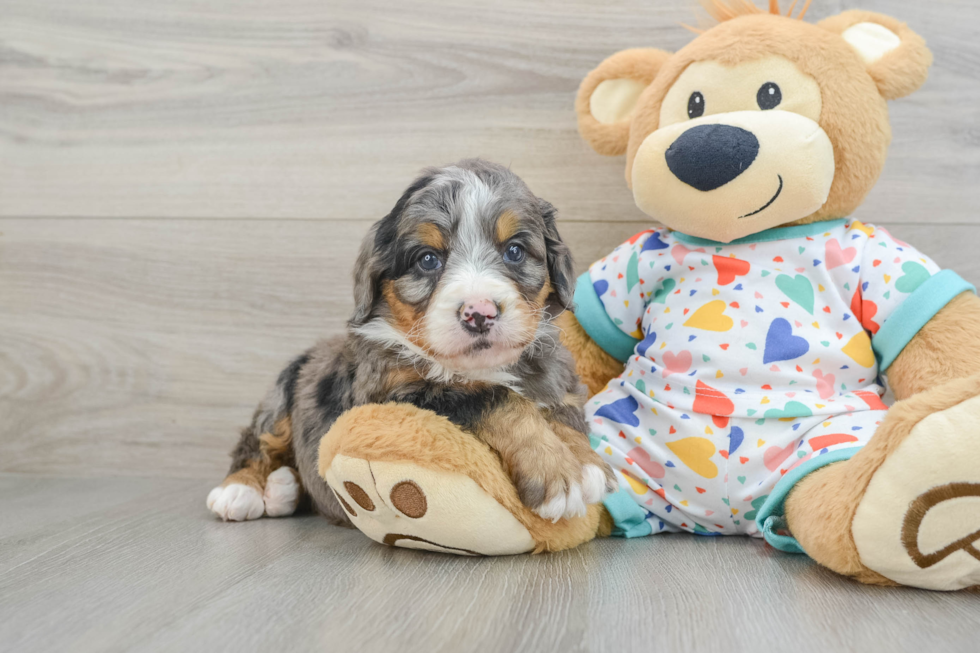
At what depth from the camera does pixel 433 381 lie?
1.44m

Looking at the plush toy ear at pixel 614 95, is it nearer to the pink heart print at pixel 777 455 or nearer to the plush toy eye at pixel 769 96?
the plush toy eye at pixel 769 96

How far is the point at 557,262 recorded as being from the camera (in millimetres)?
1528

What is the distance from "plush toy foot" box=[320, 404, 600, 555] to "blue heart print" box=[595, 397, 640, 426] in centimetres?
32

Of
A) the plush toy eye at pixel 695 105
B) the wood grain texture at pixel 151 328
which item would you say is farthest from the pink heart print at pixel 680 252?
Answer: the wood grain texture at pixel 151 328

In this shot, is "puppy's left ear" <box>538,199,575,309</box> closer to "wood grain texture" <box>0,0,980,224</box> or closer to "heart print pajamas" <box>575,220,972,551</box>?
"heart print pajamas" <box>575,220,972,551</box>

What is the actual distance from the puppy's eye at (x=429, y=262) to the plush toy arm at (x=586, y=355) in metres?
0.48

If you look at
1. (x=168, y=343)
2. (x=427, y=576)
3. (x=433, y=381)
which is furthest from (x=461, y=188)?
(x=168, y=343)

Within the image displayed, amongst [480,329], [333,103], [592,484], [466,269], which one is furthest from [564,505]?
[333,103]

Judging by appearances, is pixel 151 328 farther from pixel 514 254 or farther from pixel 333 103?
pixel 514 254

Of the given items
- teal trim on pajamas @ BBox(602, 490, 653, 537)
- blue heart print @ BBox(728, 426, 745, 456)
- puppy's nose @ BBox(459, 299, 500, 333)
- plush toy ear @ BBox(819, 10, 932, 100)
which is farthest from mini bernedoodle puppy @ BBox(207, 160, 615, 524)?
plush toy ear @ BBox(819, 10, 932, 100)

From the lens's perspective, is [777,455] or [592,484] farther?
[777,455]

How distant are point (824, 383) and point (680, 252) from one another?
0.41m

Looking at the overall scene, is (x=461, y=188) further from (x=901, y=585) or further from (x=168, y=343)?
(x=168, y=343)

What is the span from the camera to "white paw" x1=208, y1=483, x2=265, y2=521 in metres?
1.78
